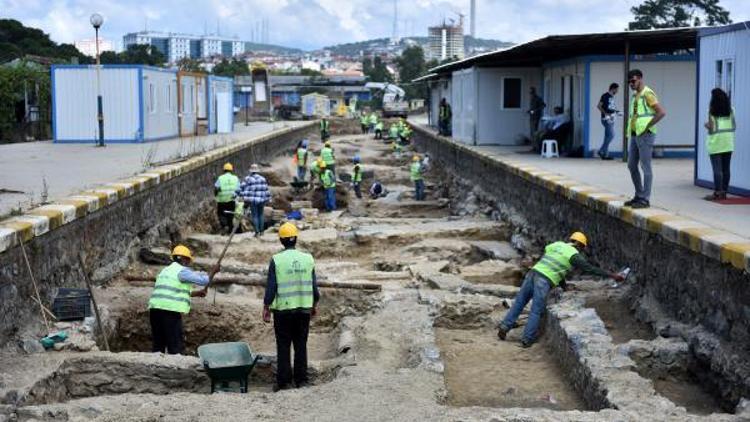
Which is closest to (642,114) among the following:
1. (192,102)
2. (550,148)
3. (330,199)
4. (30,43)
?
(550,148)

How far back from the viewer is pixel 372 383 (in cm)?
869

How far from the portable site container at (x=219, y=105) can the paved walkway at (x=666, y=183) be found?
19.2 m

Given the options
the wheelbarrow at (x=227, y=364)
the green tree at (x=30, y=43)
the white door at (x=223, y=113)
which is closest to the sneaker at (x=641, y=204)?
the wheelbarrow at (x=227, y=364)

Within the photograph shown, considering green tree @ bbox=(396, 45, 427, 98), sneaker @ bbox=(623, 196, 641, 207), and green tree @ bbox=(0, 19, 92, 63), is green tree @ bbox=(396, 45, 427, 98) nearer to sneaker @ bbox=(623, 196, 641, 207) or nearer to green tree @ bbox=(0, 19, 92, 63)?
green tree @ bbox=(0, 19, 92, 63)

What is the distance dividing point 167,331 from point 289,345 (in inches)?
68.5

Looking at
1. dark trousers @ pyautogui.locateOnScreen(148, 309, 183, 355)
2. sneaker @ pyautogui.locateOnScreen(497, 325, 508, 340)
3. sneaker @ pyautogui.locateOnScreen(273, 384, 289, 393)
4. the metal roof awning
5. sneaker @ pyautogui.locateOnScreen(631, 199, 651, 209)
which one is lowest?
sneaker @ pyautogui.locateOnScreen(273, 384, 289, 393)

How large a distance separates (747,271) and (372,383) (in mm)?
3257

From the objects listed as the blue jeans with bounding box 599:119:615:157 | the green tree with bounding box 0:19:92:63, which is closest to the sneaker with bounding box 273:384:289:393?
the blue jeans with bounding box 599:119:615:157

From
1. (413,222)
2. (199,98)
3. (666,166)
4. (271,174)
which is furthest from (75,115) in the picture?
(666,166)

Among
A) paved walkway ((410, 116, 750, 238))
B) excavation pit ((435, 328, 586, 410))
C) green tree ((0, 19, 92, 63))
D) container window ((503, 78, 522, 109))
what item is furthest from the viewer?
green tree ((0, 19, 92, 63))

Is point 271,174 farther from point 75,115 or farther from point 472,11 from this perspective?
point 472,11

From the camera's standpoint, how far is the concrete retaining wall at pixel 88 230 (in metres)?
10.2

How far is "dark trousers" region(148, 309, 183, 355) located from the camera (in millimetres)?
10875

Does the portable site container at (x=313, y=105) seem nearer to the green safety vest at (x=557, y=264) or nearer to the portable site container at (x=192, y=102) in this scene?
the portable site container at (x=192, y=102)
